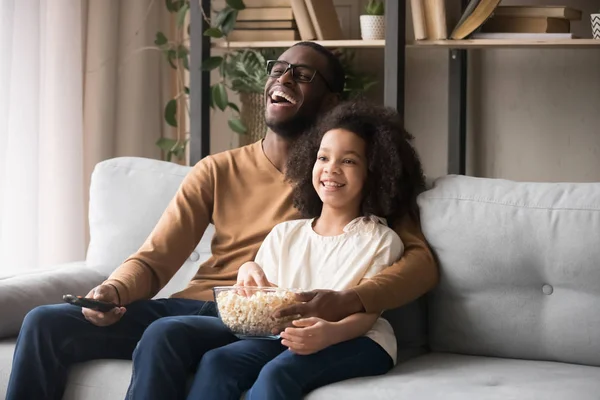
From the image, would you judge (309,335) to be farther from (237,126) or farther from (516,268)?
(237,126)

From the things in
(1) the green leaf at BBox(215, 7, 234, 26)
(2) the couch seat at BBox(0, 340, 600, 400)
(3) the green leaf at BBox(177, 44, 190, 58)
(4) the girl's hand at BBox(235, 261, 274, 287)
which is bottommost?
(2) the couch seat at BBox(0, 340, 600, 400)

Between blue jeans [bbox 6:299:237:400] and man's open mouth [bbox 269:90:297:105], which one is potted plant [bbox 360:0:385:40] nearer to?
man's open mouth [bbox 269:90:297:105]

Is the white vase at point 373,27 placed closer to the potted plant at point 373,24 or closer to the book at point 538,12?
the potted plant at point 373,24

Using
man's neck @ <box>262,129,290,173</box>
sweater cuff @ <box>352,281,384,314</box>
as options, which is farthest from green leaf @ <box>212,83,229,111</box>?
sweater cuff @ <box>352,281,384,314</box>

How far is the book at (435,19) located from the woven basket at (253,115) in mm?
685

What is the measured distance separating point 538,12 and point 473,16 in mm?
199

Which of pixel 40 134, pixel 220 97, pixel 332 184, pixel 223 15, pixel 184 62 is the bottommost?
pixel 332 184

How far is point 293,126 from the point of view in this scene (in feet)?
7.83

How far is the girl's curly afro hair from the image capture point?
2.17 m

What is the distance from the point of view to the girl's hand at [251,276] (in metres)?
2.04

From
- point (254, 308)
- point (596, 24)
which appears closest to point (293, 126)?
point (254, 308)

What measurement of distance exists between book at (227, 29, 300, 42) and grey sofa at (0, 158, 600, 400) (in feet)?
2.89

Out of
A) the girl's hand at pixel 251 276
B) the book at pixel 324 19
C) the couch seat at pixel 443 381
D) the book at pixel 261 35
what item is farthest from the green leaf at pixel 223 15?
the couch seat at pixel 443 381

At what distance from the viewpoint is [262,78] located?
10.4 ft
